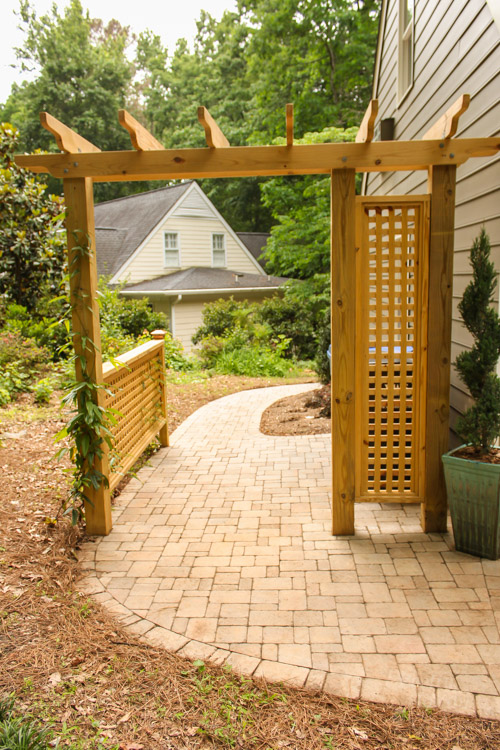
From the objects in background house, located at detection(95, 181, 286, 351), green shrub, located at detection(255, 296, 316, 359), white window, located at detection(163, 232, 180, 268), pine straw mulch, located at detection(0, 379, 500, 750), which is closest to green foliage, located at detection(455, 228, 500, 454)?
pine straw mulch, located at detection(0, 379, 500, 750)

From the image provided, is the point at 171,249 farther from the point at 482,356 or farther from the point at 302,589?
the point at 302,589

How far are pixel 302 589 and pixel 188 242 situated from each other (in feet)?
52.1

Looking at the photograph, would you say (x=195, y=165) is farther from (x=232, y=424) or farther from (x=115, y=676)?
(x=232, y=424)

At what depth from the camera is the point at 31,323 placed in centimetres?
948

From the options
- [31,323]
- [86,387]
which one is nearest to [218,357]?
[31,323]

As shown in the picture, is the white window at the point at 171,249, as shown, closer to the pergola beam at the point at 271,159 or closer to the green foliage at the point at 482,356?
the pergola beam at the point at 271,159

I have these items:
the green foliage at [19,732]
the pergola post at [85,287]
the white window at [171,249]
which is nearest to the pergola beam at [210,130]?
the pergola post at [85,287]

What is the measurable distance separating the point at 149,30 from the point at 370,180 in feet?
92.8

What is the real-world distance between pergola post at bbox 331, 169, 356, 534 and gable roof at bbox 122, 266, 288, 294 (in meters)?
12.3

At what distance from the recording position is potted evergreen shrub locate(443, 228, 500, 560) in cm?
334

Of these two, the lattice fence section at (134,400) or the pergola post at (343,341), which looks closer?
the pergola post at (343,341)

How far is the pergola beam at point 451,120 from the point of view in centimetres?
300

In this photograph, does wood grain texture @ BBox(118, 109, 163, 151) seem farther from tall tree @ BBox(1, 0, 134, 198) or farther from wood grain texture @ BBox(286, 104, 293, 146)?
tall tree @ BBox(1, 0, 134, 198)

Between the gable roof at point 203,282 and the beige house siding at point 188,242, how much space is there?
292 mm
